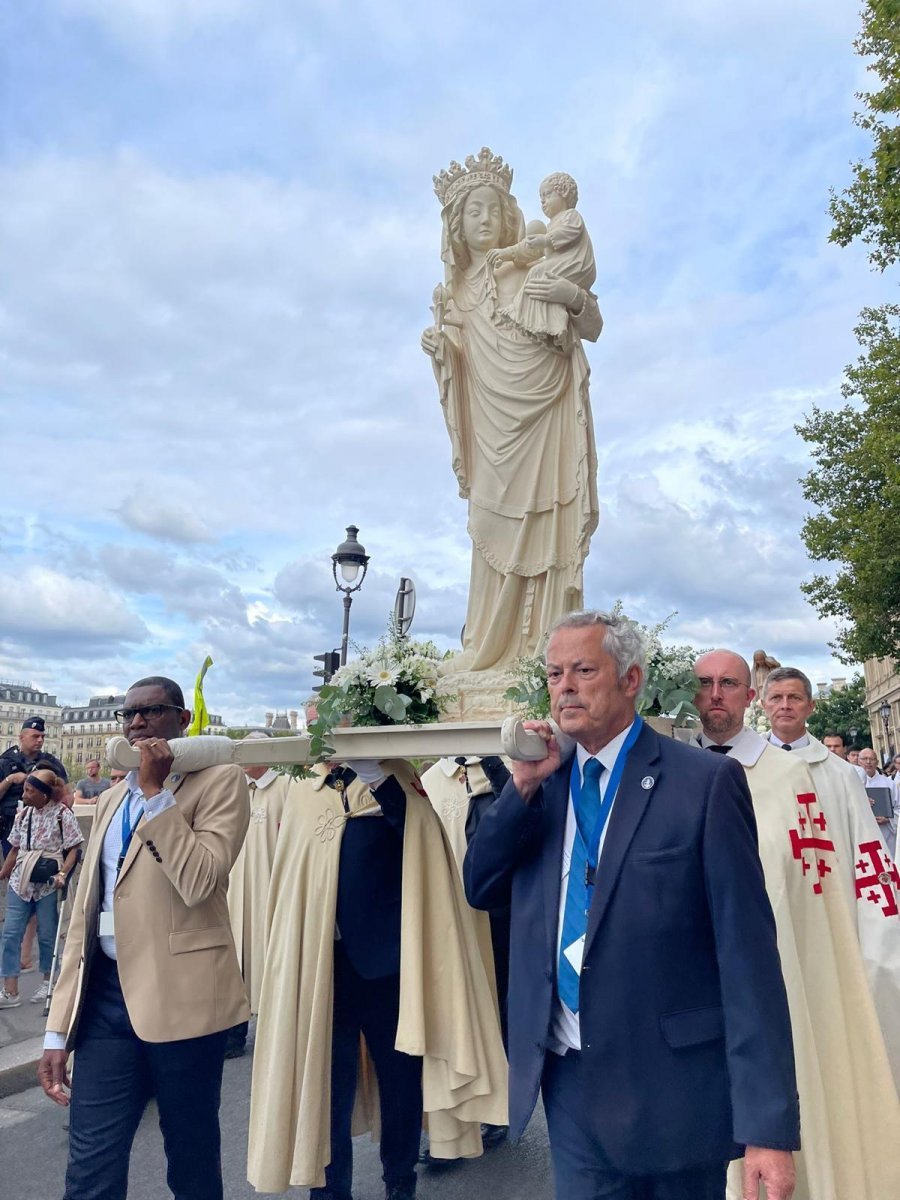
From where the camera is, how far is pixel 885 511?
62.6ft

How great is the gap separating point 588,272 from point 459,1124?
5306 mm

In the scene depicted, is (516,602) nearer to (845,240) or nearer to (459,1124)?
(459,1124)

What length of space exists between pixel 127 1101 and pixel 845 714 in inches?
2685

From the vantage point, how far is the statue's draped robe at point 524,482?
648 cm

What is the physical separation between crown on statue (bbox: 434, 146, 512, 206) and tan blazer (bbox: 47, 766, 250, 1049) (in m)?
5.22

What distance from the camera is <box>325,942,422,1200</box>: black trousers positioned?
380 centimetres

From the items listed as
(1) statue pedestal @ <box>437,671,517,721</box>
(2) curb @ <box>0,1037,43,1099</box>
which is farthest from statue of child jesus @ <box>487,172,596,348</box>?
(2) curb @ <box>0,1037,43,1099</box>

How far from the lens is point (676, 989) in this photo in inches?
84.7

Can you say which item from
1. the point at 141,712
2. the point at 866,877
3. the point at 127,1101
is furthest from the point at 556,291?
the point at 127,1101

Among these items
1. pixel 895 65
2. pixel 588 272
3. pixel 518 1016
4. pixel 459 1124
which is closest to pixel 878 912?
pixel 459 1124

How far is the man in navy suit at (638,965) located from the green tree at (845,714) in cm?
6118

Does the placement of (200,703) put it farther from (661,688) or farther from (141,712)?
(661,688)

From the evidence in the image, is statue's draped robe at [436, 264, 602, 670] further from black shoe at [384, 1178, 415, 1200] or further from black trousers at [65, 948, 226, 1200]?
black trousers at [65, 948, 226, 1200]

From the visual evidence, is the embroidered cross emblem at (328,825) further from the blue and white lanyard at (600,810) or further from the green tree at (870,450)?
the green tree at (870,450)
